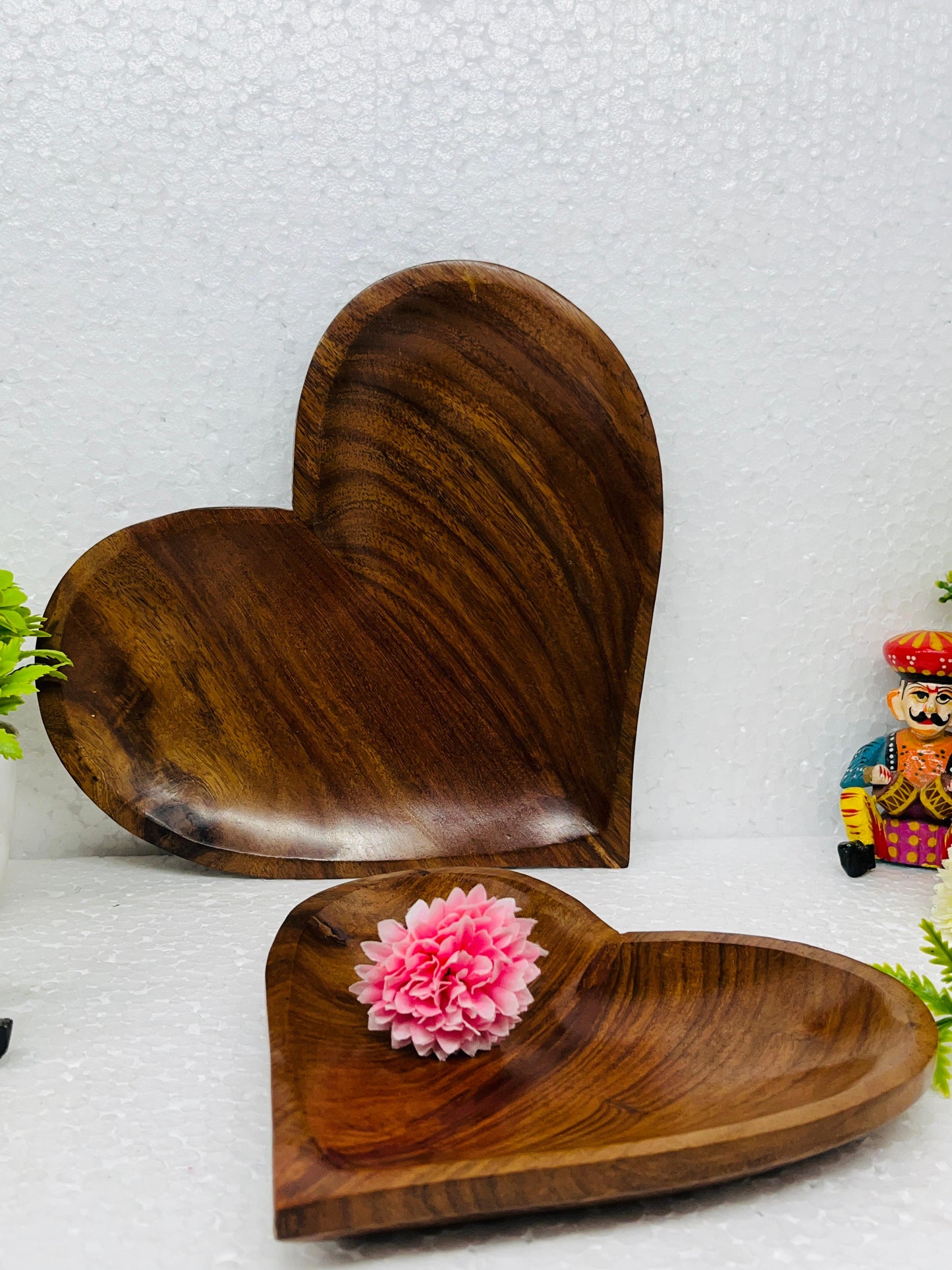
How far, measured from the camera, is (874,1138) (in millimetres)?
388

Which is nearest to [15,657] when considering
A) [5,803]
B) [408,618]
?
[5,803]

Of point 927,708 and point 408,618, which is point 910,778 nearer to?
point 927,708

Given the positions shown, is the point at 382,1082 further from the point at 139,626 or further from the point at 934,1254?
the point at 139,626

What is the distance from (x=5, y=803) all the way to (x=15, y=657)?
0.10 m

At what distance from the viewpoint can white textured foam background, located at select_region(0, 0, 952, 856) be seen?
2.31 ft

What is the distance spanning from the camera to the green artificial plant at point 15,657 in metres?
0.56

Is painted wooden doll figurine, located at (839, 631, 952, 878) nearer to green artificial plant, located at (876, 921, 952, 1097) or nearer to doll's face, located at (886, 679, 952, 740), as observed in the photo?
doll's face, located at (886, 679, 952, 740)

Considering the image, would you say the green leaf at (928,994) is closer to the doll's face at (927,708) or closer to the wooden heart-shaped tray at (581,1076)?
the wooden heart-shaped tray at (581,1076)

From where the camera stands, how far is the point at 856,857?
2.37ft

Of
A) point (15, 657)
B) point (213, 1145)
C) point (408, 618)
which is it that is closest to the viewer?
point (213, 1145)

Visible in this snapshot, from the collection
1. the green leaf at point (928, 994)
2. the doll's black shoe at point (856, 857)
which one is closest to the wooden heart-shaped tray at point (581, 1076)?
the green leaf at point (928, 994)

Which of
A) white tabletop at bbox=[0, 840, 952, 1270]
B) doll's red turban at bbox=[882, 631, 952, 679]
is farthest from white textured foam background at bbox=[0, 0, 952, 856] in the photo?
white tabletop at bbox=[0, 840, 952, 1270]

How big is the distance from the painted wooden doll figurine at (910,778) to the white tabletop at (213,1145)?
12 centimetres

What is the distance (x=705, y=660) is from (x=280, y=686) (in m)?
0.34
